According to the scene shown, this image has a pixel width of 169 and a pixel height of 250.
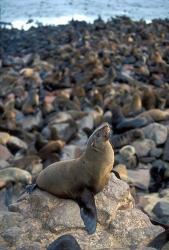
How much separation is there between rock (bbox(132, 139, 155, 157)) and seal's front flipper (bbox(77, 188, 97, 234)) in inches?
172

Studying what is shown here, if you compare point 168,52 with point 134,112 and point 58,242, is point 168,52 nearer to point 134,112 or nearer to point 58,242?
point 134,112

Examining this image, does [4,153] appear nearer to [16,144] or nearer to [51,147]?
[16,144]

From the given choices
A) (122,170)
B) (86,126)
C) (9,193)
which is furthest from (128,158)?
(86,126)

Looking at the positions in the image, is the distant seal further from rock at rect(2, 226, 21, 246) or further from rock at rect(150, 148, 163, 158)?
rock at rect(2, 226, 21, 246)

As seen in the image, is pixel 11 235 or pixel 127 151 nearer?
pixel 11 235

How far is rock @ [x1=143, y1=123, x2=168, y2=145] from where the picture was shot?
31.3 ft

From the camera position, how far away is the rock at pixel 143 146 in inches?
363

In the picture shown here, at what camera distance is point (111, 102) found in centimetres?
1295

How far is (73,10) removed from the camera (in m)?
47.0

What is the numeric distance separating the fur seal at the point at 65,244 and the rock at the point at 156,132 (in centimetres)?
554

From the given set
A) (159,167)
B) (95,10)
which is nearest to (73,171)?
(159,167)

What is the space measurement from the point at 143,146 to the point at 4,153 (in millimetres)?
2573

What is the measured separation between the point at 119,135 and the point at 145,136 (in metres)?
0.50

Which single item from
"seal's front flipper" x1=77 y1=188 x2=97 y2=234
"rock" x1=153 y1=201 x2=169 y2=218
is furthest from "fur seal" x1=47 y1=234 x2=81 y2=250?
"rock" x1=153 y1=201 x2=169 y2=218
